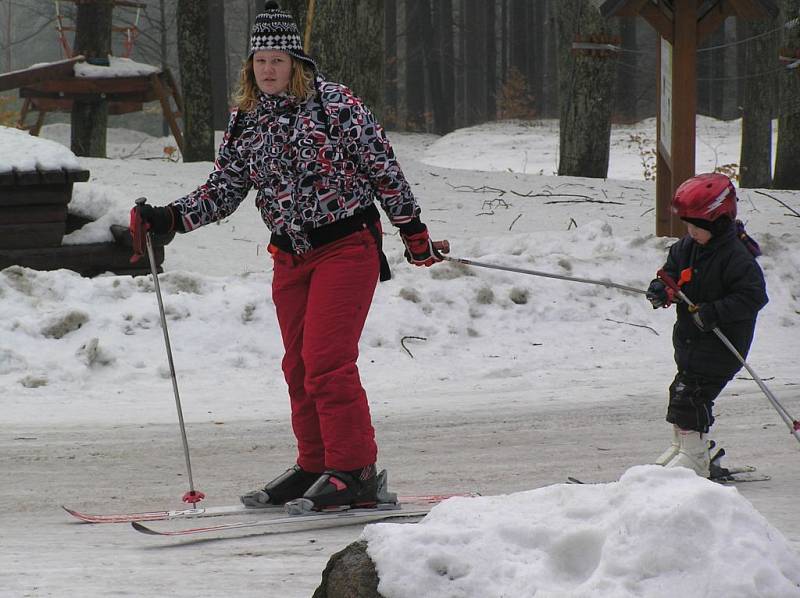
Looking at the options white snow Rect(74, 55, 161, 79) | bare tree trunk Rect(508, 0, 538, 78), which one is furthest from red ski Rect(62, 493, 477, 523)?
bare tree trunk Rect(508, 0, 538, 78)

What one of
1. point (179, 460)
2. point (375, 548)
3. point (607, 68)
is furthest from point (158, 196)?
point (375, 548)

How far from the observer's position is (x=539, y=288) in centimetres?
921

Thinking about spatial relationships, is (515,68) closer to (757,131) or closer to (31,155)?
(757,131)

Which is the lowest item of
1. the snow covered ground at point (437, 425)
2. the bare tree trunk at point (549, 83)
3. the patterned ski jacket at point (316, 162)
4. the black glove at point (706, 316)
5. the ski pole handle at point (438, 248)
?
the bare tree trunk at point (549, 83)

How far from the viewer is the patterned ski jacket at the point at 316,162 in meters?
4.64

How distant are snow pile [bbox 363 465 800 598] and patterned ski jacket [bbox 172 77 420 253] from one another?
1.80 meters

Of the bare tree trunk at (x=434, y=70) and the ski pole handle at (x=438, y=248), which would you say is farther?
the bare tree trunk at (x=434, y=70)

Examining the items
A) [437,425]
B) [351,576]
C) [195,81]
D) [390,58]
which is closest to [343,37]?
[195,81]

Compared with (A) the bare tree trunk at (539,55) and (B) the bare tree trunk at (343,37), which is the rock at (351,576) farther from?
(A) the bare tree trunk at (539,55)

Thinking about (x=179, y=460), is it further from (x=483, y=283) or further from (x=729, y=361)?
(x=483, y=283)

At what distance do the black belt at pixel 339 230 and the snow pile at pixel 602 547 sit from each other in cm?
174

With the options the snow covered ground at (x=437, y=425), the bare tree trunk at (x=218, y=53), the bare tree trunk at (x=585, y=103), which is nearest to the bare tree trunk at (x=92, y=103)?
the bare tree trunk at (x=585, y=103)

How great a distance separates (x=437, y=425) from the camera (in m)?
6.58

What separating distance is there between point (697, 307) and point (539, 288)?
4.24 metres
